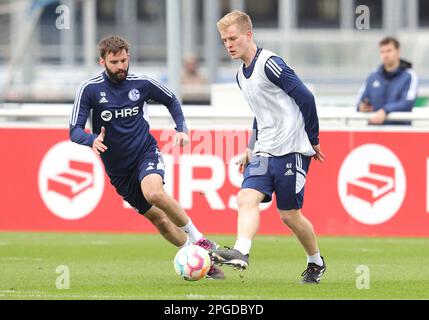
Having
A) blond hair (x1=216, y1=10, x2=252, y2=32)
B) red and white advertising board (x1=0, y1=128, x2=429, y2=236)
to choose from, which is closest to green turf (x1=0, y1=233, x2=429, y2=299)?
red and white advertising board (x1=0, y1=128, x2=429, y2=236)

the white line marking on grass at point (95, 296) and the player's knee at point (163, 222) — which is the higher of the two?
the player's knee at point (163, 222)

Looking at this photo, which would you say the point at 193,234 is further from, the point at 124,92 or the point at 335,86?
the point at 335,86

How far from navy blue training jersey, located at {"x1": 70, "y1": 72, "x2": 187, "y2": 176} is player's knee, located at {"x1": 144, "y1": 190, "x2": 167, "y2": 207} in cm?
53

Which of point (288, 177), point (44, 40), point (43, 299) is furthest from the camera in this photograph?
point (44, 40)

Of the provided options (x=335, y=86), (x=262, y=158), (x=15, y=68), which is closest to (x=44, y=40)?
(x=15, y=68)

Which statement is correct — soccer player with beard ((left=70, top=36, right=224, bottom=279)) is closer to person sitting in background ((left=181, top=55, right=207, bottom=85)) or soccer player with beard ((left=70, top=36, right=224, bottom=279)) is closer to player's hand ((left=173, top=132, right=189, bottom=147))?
player's hand ((left=173, top=132, right=189, bottom=147))

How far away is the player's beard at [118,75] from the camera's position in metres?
10.8

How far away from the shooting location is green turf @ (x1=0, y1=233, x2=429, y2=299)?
382 inches

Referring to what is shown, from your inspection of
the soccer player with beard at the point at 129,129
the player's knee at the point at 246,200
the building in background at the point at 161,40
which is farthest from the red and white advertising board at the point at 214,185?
the building in background at the point at 161,40

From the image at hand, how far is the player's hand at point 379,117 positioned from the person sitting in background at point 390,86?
29 cm

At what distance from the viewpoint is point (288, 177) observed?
33.0 ft

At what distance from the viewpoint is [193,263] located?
9680mm

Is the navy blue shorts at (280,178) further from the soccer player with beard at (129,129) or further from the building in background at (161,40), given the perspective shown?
the building in background at (161,40)

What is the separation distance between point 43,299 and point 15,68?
46.3 feet
